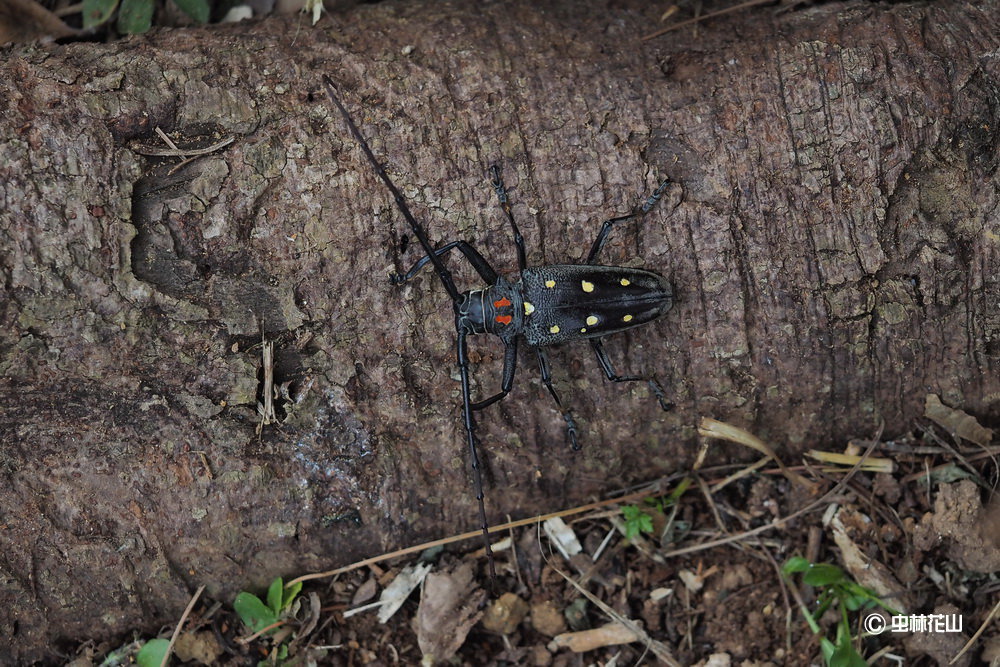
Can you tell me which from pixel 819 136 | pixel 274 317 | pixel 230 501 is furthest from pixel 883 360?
pixel 230 501

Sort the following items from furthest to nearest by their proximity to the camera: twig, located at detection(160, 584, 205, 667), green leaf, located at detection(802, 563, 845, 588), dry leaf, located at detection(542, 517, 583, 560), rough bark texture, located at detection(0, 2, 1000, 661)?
dry leaf, located at detection(542, 517, 583, 560) → green leaf, located at detection(802, 563, 845, 588) → twig, located at detection(160, 584, 205, 667) → rough bark texture, located at detection(0, 2, 1000, 661)

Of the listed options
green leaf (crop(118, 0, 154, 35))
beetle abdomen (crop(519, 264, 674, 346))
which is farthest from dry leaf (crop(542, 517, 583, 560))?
green leaf (crop(118, 0, 154, 35))

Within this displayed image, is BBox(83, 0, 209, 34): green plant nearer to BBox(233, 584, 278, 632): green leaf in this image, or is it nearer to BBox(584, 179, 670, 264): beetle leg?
BBox(584, 179, 670, 264): beetle leg

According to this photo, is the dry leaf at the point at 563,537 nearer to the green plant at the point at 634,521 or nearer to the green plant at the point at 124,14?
the green plant at the point at 634,521

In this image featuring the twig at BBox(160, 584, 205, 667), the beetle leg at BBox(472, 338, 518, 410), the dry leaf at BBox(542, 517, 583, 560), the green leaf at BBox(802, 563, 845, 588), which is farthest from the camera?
the dry leaf at BBox(542, 517, 583, 560)

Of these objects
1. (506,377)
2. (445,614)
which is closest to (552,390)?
(506,377)

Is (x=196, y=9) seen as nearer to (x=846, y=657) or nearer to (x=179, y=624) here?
(x=179, y=624)

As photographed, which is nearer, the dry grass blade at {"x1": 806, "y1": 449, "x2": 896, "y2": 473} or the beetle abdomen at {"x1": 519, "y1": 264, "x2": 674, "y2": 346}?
the beetle abdomen at {"x1": 519, "y1": 264, "x2": 674, "y2": 346}

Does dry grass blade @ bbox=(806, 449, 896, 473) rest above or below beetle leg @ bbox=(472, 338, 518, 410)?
below
